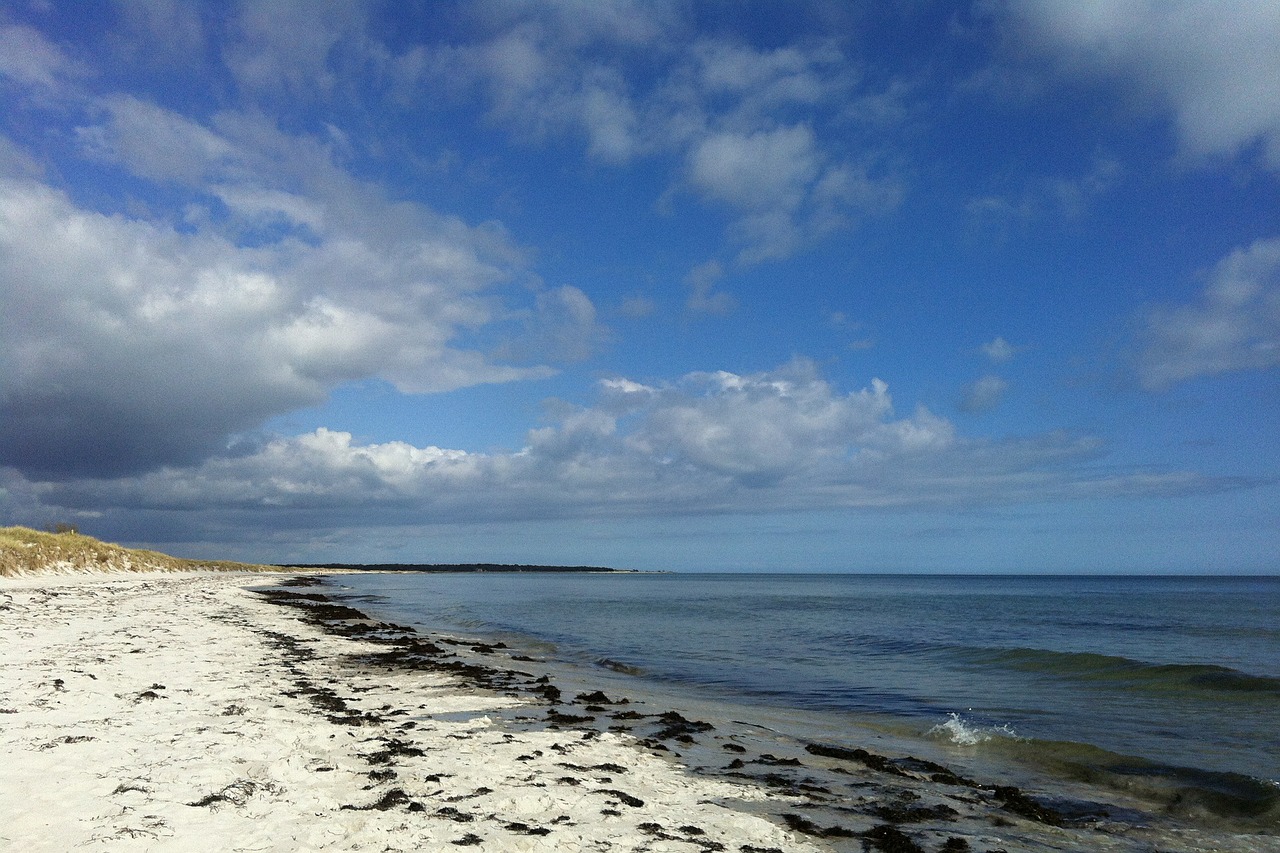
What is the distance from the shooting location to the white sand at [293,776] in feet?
22.4

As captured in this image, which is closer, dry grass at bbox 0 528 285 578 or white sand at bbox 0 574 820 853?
white sand at bbox 0 574 820 853

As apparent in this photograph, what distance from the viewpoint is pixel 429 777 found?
29.0ft

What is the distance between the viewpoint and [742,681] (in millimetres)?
20109

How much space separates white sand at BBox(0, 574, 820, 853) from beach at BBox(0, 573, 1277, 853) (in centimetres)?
3

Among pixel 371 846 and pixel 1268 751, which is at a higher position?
pixel 371 846

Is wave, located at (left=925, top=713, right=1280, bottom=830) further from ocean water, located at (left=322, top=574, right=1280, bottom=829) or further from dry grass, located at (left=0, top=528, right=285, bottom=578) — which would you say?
dry grass, located at (left=0, top=528, right=285, bottom=578)

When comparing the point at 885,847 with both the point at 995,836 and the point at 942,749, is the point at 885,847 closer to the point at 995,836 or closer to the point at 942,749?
the point at 995,836

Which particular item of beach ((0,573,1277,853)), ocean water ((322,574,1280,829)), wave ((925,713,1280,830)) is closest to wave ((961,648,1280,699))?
ocean water ((322,574,1280,829))

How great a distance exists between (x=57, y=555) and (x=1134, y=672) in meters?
63.1

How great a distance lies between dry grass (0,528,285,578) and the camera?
1688 inches

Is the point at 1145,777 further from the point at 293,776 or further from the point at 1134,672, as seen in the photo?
the point at 1134,672

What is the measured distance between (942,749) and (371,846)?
33.8 ft

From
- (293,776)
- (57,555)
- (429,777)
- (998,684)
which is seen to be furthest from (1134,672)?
(57,555)

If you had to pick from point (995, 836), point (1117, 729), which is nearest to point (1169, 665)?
point (1117, 729)
